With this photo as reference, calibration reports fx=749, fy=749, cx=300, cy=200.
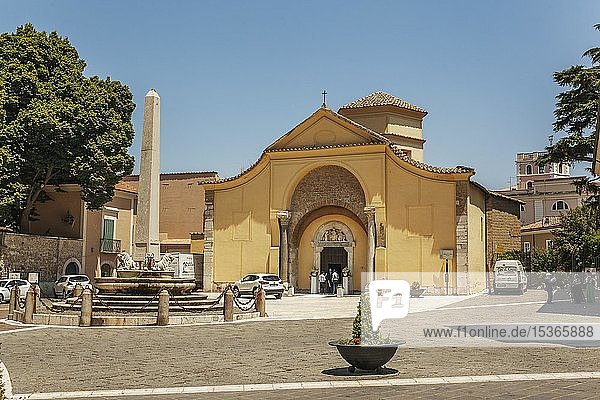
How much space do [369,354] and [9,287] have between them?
26.0m

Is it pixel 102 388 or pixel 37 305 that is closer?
pixel 102 388

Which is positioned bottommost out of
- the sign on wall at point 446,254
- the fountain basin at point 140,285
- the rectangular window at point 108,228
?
the fountain basin at point 140,285

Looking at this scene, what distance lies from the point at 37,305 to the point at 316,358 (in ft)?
42.3

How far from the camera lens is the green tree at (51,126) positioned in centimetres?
3469

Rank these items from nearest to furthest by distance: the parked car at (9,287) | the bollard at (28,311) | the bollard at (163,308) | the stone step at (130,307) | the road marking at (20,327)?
the road marking at (20,327)
the bollard at (163,308)
the bollard at (28,311)
the stone step at (130,307)
the parked car at (9,287)

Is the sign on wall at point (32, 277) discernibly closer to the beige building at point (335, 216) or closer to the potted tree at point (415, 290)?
the beige building at point (335, 216)

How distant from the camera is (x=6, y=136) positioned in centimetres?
3409

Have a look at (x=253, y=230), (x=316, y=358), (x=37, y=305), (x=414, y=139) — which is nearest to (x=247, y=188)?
(x=253, y=230)

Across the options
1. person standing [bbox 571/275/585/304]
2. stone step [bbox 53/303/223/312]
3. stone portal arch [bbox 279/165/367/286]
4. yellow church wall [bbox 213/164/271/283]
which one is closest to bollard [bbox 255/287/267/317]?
stone step [bbox 53/303/223/312]

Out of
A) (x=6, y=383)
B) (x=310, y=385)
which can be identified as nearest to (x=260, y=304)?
(x=6, y=383)

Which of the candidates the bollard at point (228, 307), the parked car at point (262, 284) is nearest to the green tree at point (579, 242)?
the bollard at point (228, 307)

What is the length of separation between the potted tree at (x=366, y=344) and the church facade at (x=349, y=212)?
87.1ft

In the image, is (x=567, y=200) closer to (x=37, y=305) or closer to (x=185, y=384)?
(x=37, y=305)

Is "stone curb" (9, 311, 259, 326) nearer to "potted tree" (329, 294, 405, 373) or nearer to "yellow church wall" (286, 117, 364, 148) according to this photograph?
"potted tree" (329, 294, 405, 373)
